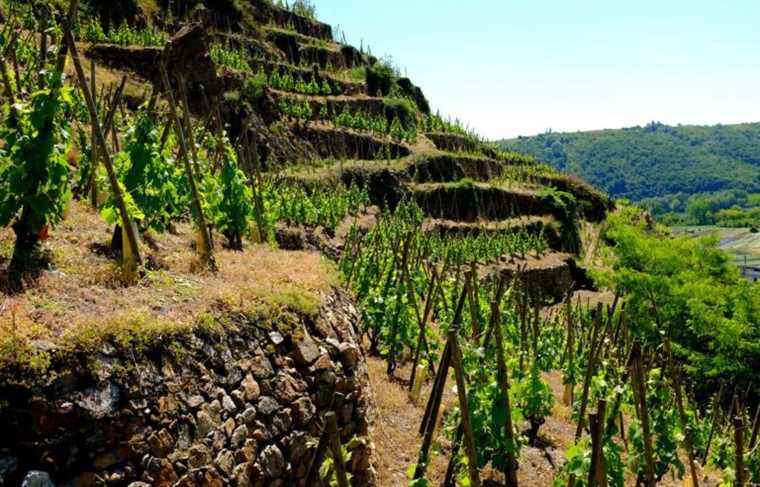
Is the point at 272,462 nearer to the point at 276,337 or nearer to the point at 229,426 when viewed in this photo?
the point at 229,426

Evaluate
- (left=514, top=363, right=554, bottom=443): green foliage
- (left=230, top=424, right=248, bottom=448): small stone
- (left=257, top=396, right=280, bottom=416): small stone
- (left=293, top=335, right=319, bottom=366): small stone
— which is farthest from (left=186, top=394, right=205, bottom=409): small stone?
(left=514, top=363, right=554, bottom=443): green foliage

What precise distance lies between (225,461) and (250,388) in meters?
1.03

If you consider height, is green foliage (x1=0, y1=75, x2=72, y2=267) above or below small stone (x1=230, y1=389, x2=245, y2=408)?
above

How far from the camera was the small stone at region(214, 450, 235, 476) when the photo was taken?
6230mm

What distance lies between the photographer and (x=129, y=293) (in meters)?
7.30

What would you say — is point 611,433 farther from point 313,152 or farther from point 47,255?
point 313,152

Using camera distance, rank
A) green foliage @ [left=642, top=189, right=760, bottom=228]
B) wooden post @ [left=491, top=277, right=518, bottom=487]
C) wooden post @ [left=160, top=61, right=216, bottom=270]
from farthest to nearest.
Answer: green foliage @ [left=642, top=189, right=760, bottom=228] < wooden post @ [left=160, top=61, right=216, bottom=270] < wooden post @ [left=491, top=277, right=518, bottom=487]

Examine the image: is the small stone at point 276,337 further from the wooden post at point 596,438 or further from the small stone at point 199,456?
the wooden post at point 596,438

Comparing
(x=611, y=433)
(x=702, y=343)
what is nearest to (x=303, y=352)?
(x=611, y=433)

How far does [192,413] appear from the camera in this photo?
623 cm

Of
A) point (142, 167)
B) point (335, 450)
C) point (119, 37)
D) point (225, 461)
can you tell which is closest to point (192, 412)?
point (225, 461)

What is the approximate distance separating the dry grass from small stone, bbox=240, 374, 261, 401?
33.4 inches

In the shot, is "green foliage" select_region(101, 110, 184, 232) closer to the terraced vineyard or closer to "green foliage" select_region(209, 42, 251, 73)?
the terraced vineyard

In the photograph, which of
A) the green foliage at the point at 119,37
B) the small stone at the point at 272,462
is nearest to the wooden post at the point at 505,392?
the small stone at the point at 272,462
